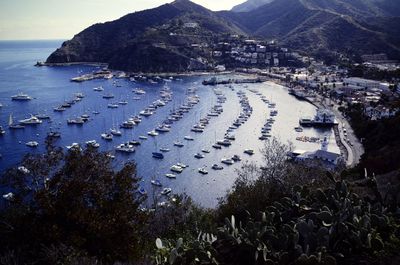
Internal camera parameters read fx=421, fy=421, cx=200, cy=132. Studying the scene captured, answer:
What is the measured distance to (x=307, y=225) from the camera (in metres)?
9.76

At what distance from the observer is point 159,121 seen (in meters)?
66.4

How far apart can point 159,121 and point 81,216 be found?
184 ft

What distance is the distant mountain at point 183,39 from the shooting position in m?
129

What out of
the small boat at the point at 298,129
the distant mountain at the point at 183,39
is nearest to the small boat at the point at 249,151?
the small boat at the point at 298,129

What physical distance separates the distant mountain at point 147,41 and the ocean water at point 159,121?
61.4 feet

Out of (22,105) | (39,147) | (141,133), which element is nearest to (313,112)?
(141,133)

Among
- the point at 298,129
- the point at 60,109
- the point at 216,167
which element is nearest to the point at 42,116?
the point at 60,109

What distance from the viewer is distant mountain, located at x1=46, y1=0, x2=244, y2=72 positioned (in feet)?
418

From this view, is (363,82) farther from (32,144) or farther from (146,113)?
(32,144)

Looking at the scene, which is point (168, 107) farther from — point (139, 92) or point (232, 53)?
point (232, 53)

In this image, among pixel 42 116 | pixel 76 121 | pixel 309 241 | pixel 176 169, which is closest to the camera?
pixel 309 241

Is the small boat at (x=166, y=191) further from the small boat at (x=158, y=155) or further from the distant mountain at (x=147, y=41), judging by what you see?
the distant mountain at (x=147, y=41)

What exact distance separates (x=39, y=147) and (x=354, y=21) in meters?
143

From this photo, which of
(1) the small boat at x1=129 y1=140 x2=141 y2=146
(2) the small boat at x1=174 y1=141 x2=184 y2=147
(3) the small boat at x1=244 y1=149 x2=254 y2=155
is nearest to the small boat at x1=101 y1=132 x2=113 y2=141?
(1) the small boat at x1=129 y1=140 x2=141 y2=146
